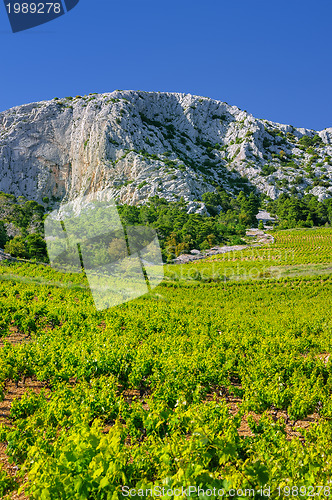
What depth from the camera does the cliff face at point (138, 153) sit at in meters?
103

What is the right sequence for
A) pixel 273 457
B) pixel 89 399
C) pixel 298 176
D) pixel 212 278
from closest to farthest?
pixel 273 457
pixel 89 399
pixel 212 278
pixel 298 176

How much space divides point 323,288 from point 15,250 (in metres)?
50.4

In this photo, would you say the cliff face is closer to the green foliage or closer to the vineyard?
the green foliage

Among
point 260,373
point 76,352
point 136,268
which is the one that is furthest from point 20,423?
point 136,268

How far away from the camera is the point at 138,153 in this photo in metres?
109

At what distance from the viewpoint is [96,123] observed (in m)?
110

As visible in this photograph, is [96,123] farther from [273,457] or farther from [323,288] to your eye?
[273,457]

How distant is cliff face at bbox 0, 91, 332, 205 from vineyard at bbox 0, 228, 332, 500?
285ft
